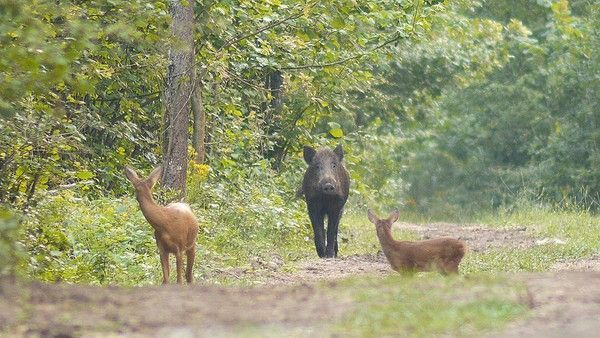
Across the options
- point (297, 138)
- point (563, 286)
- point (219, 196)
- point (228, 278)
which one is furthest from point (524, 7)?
point (563, 286)

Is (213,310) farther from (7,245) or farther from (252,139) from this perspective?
(252,139)

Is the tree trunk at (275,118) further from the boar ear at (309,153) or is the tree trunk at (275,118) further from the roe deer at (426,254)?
the roe deer at (426,254)

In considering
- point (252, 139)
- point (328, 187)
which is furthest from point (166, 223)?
point (252, 139)

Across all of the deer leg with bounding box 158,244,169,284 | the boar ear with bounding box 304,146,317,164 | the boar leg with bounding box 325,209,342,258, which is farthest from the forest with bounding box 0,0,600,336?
the boar ear with bounding box 304,146,317,164

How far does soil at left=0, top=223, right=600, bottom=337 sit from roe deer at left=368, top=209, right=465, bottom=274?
2.64 metres

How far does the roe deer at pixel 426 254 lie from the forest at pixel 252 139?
0.53 metres

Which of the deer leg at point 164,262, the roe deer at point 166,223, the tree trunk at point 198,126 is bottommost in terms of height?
the deer leg at point 164,262

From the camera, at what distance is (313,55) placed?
72.6 ft

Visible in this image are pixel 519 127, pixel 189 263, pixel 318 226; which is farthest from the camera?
pixel 519 127

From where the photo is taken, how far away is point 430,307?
7484 millimetres

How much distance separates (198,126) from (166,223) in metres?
7.56

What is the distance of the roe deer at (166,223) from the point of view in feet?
38.2

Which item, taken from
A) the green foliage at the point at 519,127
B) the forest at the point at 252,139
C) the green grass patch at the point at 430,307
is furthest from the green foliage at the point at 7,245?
the green foliage at the point at 519,127

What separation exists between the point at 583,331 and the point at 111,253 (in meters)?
8.10
